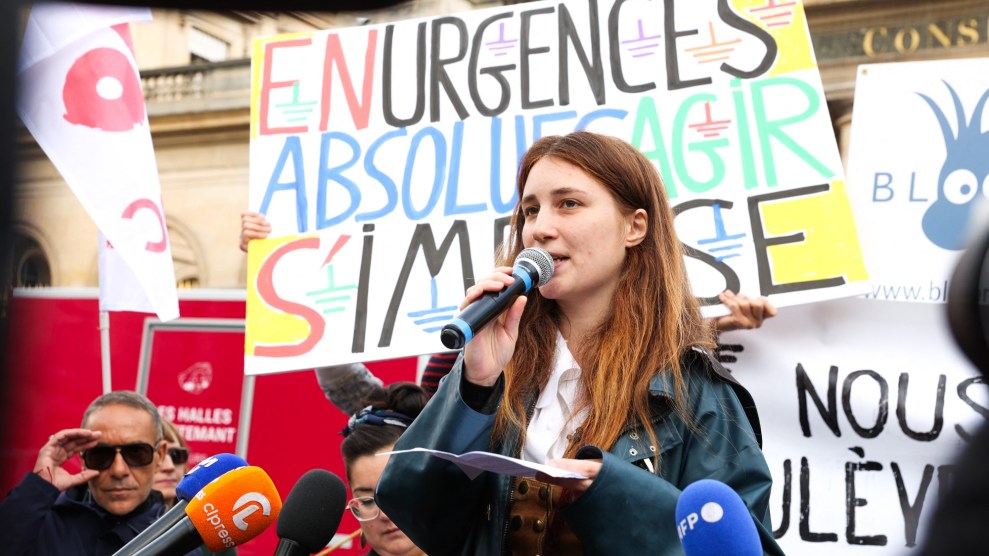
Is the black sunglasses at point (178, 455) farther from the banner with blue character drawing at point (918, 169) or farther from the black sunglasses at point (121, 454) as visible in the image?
the banner with blue character drawing at point (918, 169)

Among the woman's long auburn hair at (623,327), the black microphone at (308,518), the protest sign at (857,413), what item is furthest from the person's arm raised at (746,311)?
the black microphone at (308,518)

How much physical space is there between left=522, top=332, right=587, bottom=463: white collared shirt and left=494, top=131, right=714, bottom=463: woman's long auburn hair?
0.05 ft

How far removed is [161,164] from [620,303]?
1107 cm

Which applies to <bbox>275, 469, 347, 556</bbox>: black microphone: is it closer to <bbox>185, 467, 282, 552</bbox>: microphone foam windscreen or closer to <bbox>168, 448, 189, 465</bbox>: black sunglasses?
<bbox>185, 467, 282, 552</bbox>: microphone foam windscreen

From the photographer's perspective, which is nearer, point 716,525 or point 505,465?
point 716,525

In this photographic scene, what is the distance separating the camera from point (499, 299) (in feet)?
6.11

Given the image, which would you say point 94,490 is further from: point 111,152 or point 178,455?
point 111,152

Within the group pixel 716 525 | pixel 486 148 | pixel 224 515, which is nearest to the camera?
pixel 716 525

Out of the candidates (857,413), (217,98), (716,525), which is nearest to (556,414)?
(716,525)

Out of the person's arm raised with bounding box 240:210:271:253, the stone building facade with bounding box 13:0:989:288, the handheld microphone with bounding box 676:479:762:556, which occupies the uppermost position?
the stone building facade with bounding box 13:0:989:288

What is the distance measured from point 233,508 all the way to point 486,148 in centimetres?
194

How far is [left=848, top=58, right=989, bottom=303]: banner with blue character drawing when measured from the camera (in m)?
3.21

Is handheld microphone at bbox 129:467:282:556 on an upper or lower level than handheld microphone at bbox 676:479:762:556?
lower

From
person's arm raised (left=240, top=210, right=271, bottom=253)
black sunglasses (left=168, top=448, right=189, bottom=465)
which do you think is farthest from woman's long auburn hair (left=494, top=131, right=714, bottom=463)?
black sunglasses (left=168, top=448, right=189, bottom=465)
